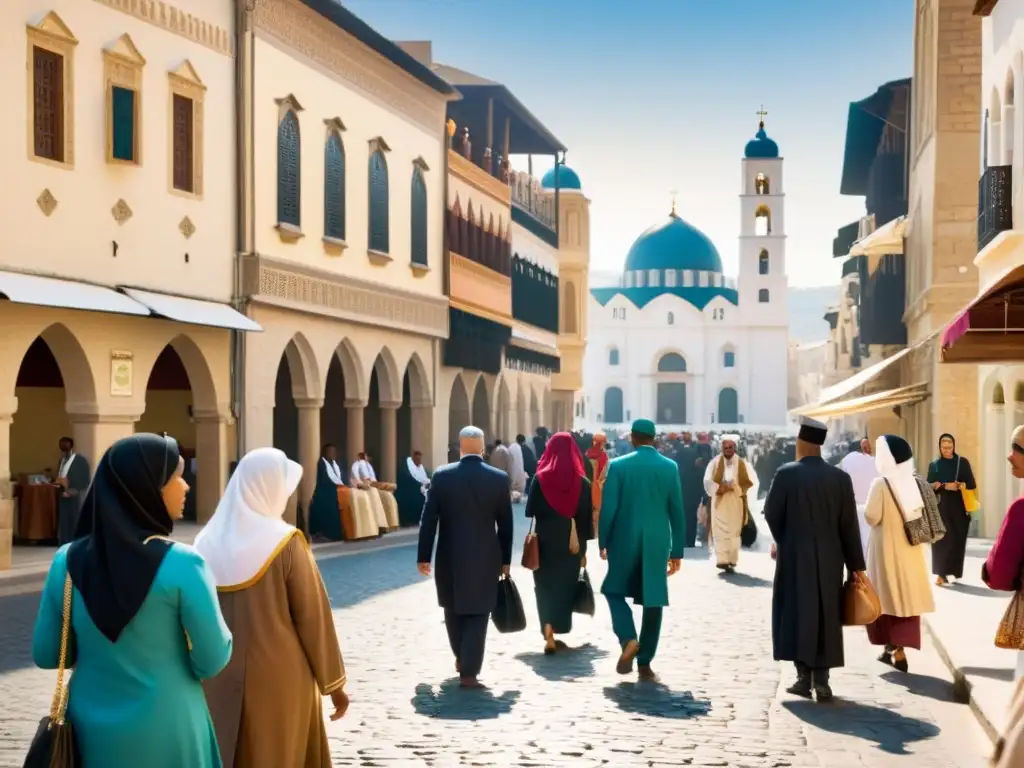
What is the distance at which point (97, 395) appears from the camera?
62.4 feet

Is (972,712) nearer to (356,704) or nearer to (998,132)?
(356,704)

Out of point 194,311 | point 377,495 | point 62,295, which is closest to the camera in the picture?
point 62,295

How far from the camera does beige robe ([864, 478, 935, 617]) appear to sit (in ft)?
35.6

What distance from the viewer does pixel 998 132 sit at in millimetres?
19797

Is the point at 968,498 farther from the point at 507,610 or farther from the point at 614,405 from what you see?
the point at 614,405

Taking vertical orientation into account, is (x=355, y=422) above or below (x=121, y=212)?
below

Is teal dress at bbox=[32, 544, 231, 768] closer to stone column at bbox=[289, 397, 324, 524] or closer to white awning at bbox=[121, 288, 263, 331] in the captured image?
white awning at bbox=[121, 288, 263, 331]

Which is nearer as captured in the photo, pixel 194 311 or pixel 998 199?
pixel 998 199

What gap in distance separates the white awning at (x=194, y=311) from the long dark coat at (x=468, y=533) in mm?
9719

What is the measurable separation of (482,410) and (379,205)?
1215cm

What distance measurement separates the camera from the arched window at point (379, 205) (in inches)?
1094

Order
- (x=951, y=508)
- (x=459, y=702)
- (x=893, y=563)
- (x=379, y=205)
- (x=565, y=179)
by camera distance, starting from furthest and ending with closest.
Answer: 1. (x=565, y=179)
2. (x=379, y=205)
3. (x=951, y=508)
4. (x=893, y=563)
5. (x=459, y=702)

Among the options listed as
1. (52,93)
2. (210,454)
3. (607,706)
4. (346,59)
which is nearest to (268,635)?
(607,706)

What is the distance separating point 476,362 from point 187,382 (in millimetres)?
11405
